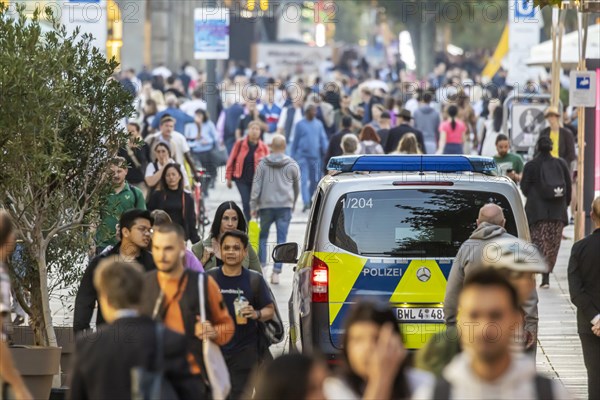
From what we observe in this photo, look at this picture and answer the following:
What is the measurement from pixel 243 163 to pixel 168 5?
43.2 m

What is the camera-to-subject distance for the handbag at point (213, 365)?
7.72 metres

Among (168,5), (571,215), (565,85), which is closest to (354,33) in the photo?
(168,5)

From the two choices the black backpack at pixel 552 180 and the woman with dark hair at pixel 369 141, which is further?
the woman with dark hair at pixel 369 141

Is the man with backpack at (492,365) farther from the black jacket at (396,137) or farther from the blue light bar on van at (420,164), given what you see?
the black jacket at (396,137)

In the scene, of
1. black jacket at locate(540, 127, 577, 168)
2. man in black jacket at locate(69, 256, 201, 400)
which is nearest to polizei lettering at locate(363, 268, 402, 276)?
man in black jacket at locate(69, 256, 201, 400)

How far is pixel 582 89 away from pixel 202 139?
28.6 ft

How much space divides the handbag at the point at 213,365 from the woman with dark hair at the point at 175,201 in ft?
26.8

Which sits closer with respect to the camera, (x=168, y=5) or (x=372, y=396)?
(x=372, y=396)

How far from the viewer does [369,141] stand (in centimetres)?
2256

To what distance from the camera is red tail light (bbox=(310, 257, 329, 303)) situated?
1082 centimetres

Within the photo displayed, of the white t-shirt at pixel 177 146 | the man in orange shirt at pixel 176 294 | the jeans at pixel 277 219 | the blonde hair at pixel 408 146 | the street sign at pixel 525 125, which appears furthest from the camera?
the street sign at pixel 525 125

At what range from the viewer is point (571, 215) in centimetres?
2466

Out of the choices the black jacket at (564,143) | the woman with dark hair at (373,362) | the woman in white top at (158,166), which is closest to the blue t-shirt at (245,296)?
the woman with dark hair at (373,362)

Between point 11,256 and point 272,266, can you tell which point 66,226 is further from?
point 272,266
